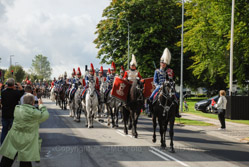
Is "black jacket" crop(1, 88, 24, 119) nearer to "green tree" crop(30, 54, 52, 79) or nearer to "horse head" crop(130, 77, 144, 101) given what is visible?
"horse head" crop(130, 77, 144, 101)

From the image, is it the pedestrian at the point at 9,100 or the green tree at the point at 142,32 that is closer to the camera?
the pedestrian at the point at 9,100

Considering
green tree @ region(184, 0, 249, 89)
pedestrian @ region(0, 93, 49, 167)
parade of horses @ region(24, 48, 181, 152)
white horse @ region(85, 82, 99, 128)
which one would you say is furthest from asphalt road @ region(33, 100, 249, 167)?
green tree @ region(184, 0, 249, 89)

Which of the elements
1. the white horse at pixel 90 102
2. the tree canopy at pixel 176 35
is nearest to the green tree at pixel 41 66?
the tree canopy at pixel 176 35

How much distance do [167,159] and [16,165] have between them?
379 cm

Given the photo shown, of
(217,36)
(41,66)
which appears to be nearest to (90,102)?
(217,36)

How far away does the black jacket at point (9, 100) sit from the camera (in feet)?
29.1

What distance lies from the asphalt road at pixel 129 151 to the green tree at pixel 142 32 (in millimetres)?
23606

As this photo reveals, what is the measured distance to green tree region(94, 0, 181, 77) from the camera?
36.0 meters

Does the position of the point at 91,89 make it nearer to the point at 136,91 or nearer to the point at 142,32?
the point at 136,91

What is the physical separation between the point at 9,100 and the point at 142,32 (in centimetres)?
3029

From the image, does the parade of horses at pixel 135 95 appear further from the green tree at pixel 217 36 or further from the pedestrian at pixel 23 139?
the green tree at pixel 217 36

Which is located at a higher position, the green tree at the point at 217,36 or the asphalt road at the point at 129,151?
the green tree at the point at 217,36

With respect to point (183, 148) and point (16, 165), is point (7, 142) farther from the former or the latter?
point (183, 148)

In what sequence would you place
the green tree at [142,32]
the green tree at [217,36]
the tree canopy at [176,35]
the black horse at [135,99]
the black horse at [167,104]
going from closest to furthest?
1. the black horse at [167,104]
2. the black horse at [135,99]
3. the green tree at [217,36]
4. the tree canopy at [176,35]
5. the green tree at [142,32]
